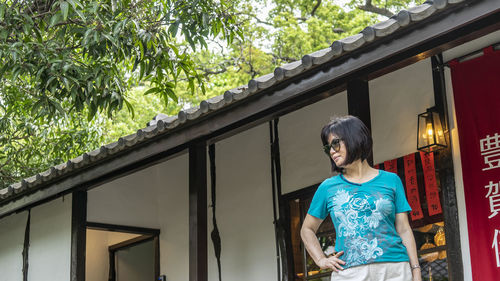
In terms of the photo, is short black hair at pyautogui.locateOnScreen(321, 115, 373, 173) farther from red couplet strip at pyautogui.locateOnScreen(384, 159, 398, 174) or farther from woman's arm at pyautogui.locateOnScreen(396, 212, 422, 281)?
red couplet strip at pyautogui.locateOnScreen(384, 159, 398, 174)

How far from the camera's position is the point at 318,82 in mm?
5371

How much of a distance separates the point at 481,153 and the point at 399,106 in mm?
1151

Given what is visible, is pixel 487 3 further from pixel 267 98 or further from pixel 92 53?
pixel 92 53

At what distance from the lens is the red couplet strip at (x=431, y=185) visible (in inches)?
251

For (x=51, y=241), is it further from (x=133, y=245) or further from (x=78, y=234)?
(x=133, y=245)

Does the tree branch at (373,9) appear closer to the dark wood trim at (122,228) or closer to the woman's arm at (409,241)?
the dark wood trim at (122,228)

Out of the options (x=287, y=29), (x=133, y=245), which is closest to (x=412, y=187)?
(x=133, y=245)

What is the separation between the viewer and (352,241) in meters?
3.60

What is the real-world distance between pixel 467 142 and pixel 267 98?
69.0 inches

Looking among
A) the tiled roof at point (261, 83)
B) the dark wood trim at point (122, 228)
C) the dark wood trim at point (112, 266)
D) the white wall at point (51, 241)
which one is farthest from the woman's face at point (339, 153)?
the dark wood trim at point (112, 266)

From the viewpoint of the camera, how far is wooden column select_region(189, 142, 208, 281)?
21.7 ft

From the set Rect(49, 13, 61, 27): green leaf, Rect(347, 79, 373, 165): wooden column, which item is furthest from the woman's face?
Rect(49, 13, 61, 27): green leaf

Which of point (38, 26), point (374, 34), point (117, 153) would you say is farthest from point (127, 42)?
point (374, 34)

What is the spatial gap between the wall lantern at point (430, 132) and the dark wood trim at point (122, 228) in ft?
15.2
